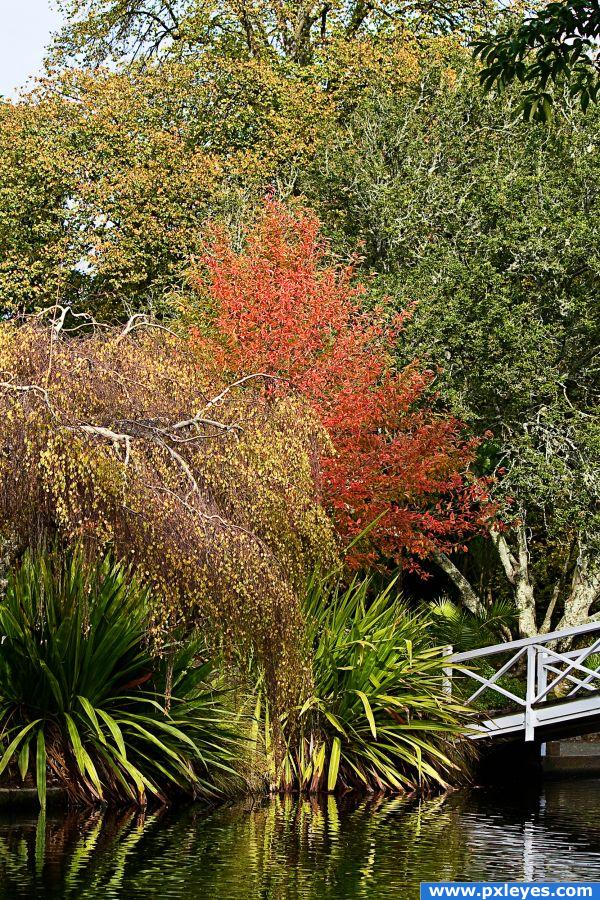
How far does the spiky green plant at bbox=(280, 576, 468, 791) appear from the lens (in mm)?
13008

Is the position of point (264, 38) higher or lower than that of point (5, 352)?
higher

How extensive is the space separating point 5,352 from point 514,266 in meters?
10.8

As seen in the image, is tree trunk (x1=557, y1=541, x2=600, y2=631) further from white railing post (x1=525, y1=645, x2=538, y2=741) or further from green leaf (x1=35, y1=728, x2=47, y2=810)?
green leaf (x1=35, y1=728, x2=47, y2=810)

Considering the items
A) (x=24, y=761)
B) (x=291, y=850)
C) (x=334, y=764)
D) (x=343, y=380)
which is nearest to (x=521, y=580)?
(x=343, y=380)

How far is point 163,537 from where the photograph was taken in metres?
9.07

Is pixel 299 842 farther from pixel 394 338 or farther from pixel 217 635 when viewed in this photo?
pixel 394 338

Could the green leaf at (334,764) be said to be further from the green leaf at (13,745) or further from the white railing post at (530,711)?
the white railing post at (530,711)

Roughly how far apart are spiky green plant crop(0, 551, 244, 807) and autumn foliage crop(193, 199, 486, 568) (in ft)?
14.2

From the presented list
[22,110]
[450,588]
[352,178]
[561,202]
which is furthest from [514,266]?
[22,110]

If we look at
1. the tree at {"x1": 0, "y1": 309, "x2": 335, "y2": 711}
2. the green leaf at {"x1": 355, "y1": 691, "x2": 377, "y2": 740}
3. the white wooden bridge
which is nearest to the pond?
the green leaf at {"x1": 355, "y1": 691, "x2": 377, "y2": 740}

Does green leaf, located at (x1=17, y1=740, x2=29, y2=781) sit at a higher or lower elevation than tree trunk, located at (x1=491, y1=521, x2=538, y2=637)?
lower

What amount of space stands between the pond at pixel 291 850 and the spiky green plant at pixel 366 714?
57cm

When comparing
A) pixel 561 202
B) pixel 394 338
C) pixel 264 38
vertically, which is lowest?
pixel 394 338

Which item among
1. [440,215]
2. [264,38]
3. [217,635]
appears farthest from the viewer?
[264,38]
